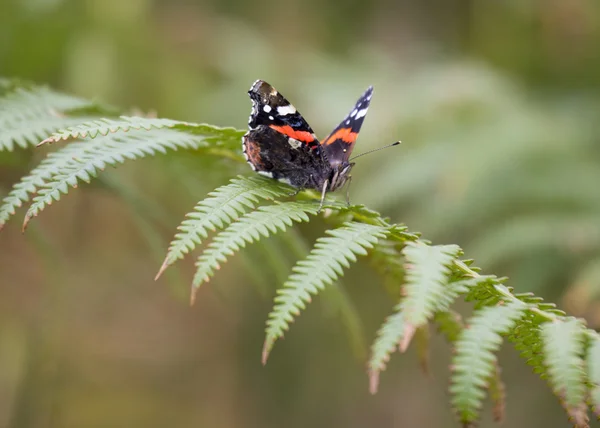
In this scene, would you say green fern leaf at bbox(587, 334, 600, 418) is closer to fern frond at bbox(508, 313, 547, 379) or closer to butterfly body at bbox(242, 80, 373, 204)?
fern frond at bbox(508, 313, 547, 379)

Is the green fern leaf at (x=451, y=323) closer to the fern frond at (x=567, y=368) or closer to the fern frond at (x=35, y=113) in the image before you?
the fern frond at (x=567, y=368)

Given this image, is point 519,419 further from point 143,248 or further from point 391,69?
point 143,248

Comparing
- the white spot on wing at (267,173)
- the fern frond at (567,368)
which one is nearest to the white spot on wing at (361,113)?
the white spot on wing at (267,173)

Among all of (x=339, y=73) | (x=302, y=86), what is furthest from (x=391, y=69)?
(x=302, y=86)

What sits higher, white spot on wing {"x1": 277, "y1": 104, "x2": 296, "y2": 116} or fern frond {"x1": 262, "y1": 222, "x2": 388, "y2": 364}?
white spot on wing {"x1": 277, "y1": 104, "x2": 296, "y2": 116}

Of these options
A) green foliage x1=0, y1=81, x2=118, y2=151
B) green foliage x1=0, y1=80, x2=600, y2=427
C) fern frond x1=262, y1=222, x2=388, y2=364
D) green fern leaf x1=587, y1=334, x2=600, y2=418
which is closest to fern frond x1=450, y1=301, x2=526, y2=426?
green foliage x1=0, y1=80, x2=600, y2=427

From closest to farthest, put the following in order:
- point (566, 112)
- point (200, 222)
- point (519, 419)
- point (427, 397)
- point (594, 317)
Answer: point (200, 222) → point (594, 317) → point (566, 112) → point (519, 419) → point (427, 397)
